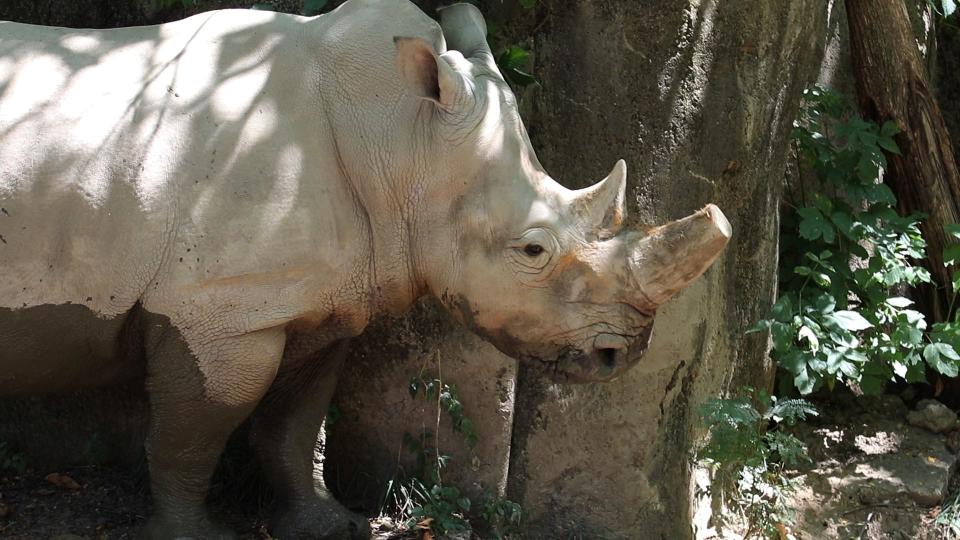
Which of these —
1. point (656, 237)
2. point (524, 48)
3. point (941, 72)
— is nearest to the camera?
point (656, 237)

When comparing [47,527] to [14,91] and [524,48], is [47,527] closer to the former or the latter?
[14,91]

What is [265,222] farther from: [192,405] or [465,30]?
[465,30]

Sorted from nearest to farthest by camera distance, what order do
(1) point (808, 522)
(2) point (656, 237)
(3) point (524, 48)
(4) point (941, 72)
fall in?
(2) point (656, 237)
(3) point (524, 48)
(1) point (808, 522)
(4) point (941, 72)

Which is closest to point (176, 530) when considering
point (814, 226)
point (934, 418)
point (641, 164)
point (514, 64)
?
point (514, 64)

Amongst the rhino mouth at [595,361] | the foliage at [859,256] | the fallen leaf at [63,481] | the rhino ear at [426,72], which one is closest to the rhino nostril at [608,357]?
the rhino mouth at [595,361]

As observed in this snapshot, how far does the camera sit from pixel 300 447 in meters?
4.73

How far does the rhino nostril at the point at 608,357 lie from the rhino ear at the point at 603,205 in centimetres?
39

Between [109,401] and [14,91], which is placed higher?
[14,91]

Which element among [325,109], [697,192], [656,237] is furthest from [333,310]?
[697,192]

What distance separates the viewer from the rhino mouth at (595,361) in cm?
411

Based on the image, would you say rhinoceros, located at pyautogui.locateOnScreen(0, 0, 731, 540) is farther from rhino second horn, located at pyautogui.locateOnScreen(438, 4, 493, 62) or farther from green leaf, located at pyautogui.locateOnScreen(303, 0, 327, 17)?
green leaf, located at pyautogui.locateOnScreen(303, 0, 327, 17)

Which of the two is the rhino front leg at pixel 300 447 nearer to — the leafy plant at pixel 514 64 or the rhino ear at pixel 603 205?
the rhino ear at pixel 603 205

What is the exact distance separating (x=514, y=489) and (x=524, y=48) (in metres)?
1.84

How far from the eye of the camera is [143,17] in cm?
527
